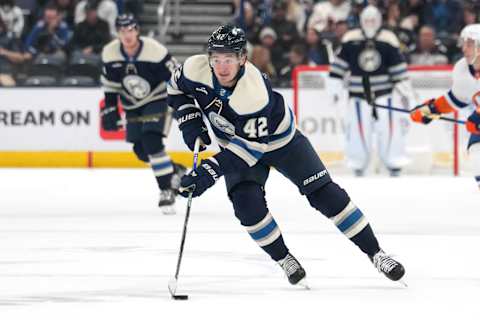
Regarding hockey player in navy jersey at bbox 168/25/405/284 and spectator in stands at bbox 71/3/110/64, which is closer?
hockey player in navy jersey at bbox 168/25/405/284

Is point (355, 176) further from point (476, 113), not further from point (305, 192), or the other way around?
point (305, 192)

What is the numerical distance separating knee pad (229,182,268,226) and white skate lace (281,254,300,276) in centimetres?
19

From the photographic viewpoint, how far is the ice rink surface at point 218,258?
14.1 feet

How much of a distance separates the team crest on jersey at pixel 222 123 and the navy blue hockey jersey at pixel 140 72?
2941 mm

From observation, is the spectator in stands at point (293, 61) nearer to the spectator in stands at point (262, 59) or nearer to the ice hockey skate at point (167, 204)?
the spectator in stands at point (262, 59)

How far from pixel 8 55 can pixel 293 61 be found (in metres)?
2.47

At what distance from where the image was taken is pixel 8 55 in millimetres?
11234

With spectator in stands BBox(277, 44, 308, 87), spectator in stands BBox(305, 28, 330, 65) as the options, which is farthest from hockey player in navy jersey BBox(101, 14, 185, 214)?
spectator in stands BBox(305, 28, 330, 65)

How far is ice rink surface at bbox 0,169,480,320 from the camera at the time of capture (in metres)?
4.29

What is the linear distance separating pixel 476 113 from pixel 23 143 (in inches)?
200

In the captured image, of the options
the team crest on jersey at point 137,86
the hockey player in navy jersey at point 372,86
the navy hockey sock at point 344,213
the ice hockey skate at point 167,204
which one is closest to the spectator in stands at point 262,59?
the hockey player in navy jersey at point 372,86

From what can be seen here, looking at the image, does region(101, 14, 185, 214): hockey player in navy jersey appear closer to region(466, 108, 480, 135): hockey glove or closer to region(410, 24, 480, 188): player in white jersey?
region(410, 24, 480, 188): player in white jersey

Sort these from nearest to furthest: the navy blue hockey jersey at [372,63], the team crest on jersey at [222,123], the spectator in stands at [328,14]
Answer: the team crest on jersey at [222,123], the navy blue hockey jersey at [372,63], the spectator in stands at [328,14]

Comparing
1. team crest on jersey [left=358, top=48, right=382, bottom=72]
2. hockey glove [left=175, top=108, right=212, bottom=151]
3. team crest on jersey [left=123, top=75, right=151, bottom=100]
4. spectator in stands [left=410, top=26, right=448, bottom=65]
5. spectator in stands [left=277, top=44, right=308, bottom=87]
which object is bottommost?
spectator in stands [left=277, top=44, right=308, bottom=87]
